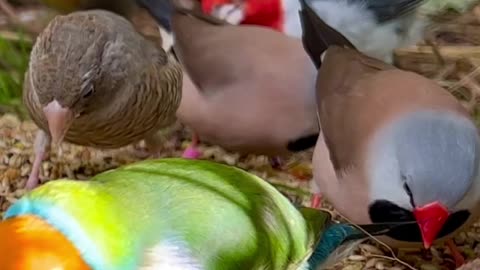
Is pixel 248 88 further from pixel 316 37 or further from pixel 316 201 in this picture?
pixel 316 201

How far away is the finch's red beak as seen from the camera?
204cm

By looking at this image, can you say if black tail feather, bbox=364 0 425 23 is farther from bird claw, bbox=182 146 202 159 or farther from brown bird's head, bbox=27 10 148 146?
brown bird's head, bbox=27 10 148 146

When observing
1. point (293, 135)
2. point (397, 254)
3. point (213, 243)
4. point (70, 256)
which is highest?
point (70, 256)

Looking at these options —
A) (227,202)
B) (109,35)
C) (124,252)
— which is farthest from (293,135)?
(124,252)

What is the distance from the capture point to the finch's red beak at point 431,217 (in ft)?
6.71

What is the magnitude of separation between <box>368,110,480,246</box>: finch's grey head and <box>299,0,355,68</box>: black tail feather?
→ 1.23ft

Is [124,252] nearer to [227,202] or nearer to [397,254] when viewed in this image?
[227,202]

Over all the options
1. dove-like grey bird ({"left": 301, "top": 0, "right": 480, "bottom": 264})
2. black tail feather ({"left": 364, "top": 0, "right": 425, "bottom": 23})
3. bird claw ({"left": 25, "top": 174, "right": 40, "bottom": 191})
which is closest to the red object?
black tail feather ({"left": 364, "top": 0, "right": 425, "bottom": 23})

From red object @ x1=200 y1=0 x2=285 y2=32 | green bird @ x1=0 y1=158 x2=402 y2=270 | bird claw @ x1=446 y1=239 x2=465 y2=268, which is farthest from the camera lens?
red object @ x1=200 y1=0 x2=285 y2=32

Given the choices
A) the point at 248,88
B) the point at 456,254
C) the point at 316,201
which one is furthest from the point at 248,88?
the point at 456,254

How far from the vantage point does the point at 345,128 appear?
227cm

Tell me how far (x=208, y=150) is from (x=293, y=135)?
0.39 metres

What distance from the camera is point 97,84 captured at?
2273mm

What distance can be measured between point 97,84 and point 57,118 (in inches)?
5.4
